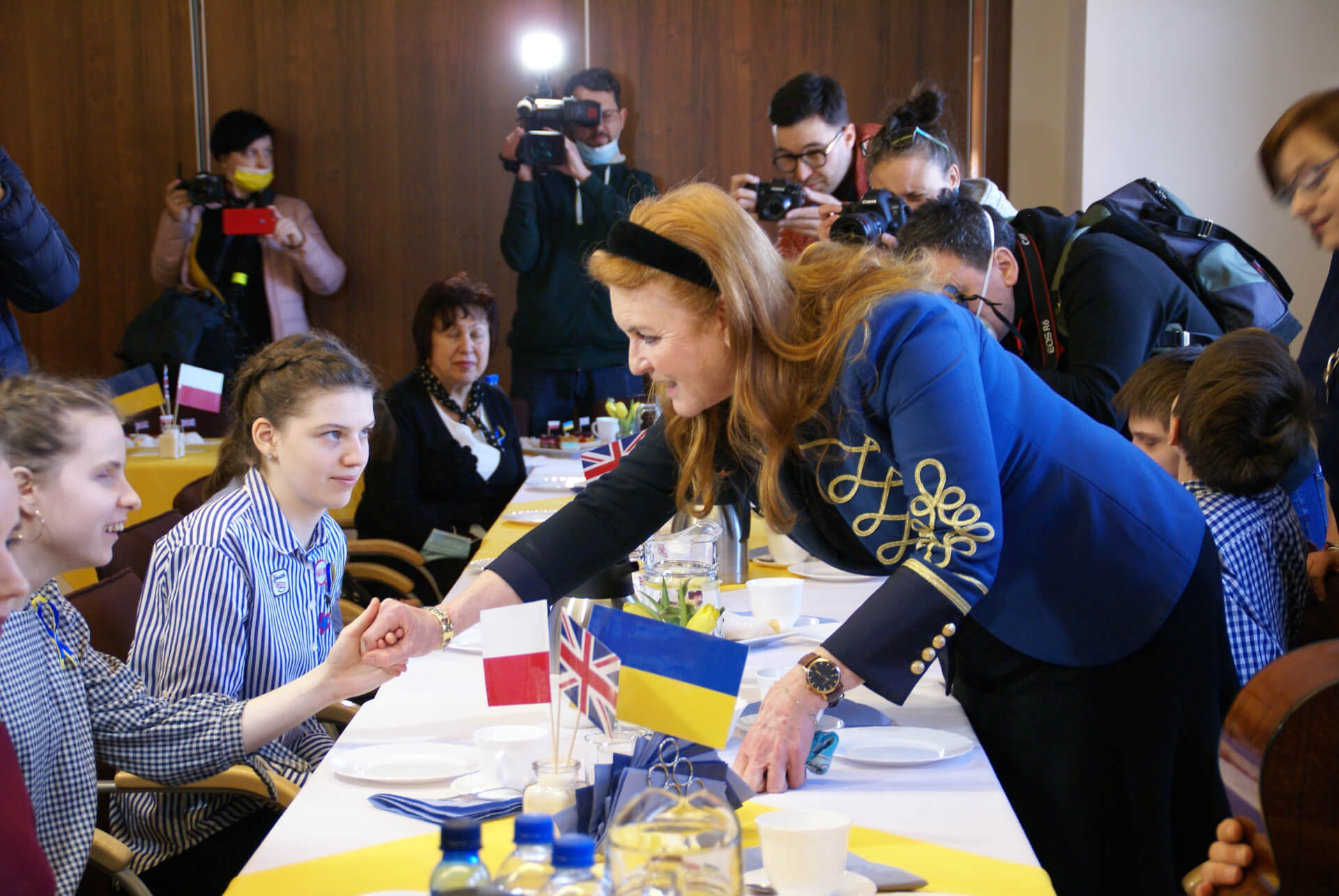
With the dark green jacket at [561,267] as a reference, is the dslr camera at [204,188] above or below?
above

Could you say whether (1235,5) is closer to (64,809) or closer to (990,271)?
(990,271)

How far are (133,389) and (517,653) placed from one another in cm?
159

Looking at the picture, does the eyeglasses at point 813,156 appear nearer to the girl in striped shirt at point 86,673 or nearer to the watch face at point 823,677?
the girl in striped shirt at point 86,673

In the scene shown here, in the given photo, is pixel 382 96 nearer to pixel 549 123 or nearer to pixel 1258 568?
pixel 549 123

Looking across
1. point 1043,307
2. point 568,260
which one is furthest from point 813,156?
point 568,260

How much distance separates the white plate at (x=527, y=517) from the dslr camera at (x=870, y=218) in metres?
1.02

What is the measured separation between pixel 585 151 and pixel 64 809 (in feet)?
14.9

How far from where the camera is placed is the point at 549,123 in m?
5.42

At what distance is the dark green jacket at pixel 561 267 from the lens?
217 inches

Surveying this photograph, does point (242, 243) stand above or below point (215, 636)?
above

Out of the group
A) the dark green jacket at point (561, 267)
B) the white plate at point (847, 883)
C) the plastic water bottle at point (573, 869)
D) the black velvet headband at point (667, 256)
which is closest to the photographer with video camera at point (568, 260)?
the dark green jacket at point (561, 267)

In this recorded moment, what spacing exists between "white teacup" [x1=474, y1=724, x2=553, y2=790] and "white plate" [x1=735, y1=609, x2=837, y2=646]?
572mm

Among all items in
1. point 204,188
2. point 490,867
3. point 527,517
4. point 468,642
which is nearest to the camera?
point 490,867

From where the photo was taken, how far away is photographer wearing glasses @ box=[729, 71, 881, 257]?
3.67 m
